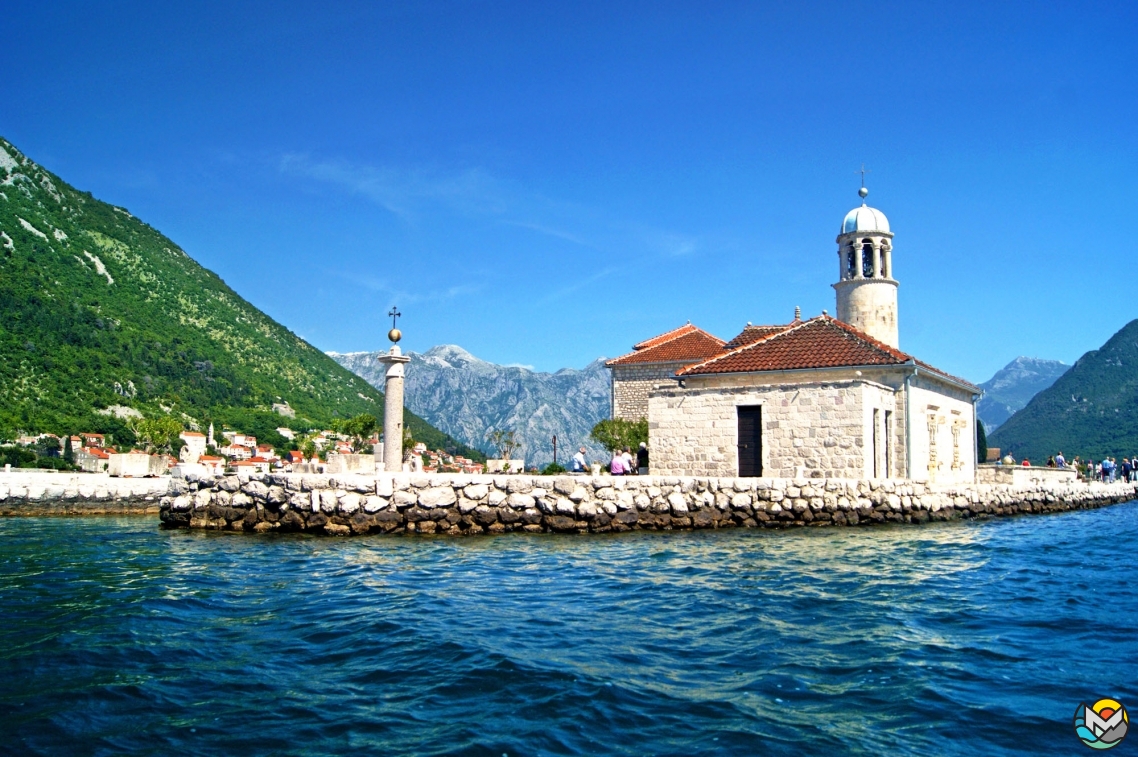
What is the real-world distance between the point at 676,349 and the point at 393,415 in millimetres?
16539

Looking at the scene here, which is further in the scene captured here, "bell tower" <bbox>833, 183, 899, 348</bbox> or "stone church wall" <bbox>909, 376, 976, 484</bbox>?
"bell tower" <bbox>833, 183, 899, 348</bbox>

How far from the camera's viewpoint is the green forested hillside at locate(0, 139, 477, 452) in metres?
58.7

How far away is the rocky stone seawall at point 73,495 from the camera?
83.0ft

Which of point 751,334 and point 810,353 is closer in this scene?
point 810,353

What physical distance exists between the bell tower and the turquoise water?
1737 centimetres

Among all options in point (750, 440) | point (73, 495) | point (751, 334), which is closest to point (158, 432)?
point (73, 495)

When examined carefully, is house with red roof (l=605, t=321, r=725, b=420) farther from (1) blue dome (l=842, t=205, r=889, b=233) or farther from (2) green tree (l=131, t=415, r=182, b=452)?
(2) green tree (l=131, t=415, r=182, b=452)

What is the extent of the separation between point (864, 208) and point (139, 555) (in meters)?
26.1

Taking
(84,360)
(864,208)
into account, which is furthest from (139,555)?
(84,360)

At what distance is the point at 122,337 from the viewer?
235ft

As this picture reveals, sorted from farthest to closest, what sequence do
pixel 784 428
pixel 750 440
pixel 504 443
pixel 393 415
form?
pixel 504 443 → pixel 393 415 → pixel 750 440 → pixel 784 428
